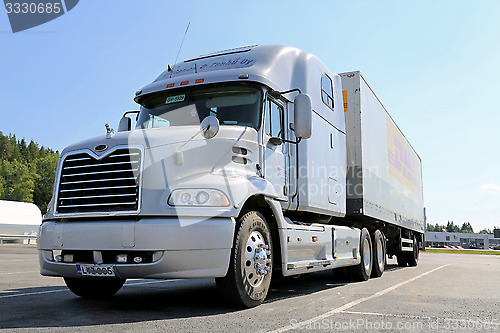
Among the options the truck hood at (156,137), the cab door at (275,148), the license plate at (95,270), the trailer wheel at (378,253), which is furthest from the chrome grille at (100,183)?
the trailer wheel at (378,253)

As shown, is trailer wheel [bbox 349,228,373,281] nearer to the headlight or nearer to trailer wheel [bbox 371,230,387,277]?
trailer wheel [bbox 371,230,387,277]

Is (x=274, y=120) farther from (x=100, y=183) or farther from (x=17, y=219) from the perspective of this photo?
(x=17, y=219)

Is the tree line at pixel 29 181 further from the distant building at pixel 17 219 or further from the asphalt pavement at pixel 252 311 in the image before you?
the asphalt pavement at pixel 252 311

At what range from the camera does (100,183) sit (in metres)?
5.50

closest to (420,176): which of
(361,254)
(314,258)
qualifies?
(361,254)

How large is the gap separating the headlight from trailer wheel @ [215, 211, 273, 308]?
46 centimetres

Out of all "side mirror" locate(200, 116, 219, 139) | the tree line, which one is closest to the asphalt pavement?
"side mirror" locate(200, 116, 219, 139)

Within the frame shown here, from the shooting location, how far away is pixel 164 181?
17.5ft

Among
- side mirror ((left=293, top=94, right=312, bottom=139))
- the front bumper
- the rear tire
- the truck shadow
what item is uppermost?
side mirror ((left=293, top=94, right=312, bottom=139))

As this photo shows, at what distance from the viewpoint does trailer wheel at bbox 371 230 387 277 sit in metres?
11.3

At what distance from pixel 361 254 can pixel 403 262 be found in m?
6.85

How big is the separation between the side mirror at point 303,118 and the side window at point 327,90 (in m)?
2.23

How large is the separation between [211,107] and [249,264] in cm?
225

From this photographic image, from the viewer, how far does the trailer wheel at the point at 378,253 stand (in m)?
11.3
